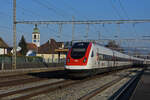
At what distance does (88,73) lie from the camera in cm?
1912

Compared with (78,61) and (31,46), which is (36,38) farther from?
(78,61)

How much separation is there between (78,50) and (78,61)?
1.21 metres

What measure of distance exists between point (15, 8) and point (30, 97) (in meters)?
23.5

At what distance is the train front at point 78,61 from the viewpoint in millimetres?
18359

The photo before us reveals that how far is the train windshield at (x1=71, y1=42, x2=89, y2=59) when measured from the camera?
1898 cm

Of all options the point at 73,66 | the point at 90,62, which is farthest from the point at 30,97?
the point at 90,62

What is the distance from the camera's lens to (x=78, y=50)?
19.5 meters

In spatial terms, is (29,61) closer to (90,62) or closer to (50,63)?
(50,63)

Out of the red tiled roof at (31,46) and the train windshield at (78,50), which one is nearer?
the train windshield at (78,50)

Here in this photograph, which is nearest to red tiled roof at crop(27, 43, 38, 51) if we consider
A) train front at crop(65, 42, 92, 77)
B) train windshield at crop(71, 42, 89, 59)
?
train windshield at crop(71, 42, 89, 59)

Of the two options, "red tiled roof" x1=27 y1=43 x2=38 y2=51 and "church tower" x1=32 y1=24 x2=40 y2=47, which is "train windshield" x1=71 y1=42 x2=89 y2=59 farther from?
"red tiled roof" x1=27 y1=43 x2=38 y2=51

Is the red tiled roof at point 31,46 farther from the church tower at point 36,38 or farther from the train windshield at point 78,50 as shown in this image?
the train windshield at point 78,50

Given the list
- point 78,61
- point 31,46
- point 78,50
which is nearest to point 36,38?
point 31,46

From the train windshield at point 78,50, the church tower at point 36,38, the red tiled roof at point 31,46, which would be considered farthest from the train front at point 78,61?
the red tiled roof at point 31,46
